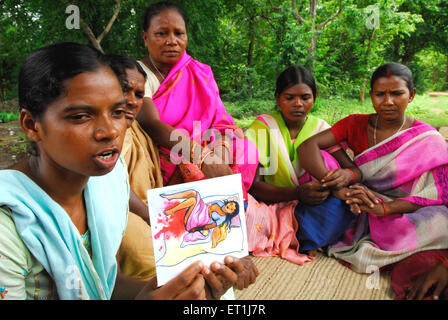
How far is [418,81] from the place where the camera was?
1170cm

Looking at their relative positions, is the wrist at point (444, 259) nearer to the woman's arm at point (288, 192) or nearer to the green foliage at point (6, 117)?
the woman's arm at point (288, 192)

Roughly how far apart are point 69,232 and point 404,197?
199 cm

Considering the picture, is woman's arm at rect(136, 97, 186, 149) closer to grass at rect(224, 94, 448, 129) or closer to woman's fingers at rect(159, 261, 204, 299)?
woman's fingers at rect(159, 261, 204, 299)

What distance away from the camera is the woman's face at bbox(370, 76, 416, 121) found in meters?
2.07

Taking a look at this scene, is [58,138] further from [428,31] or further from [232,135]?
[428,31]

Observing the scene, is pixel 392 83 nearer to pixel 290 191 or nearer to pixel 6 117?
pixel 290 191

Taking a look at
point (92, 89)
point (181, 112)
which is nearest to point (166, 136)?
point (181, 112)

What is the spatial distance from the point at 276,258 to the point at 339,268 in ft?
1.36

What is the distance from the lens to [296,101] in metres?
2.46

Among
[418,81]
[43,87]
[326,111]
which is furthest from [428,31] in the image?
[43,87]

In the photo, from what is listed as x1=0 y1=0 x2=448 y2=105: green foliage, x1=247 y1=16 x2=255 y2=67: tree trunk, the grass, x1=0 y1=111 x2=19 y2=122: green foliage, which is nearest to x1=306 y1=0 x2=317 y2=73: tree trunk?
x1=0 y1=0 x2=448 y2=105: green foliage

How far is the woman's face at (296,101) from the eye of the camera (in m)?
2.45

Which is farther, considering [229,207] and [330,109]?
[330,109]

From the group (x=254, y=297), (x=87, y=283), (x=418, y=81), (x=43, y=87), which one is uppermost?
(x=418, y=81)
